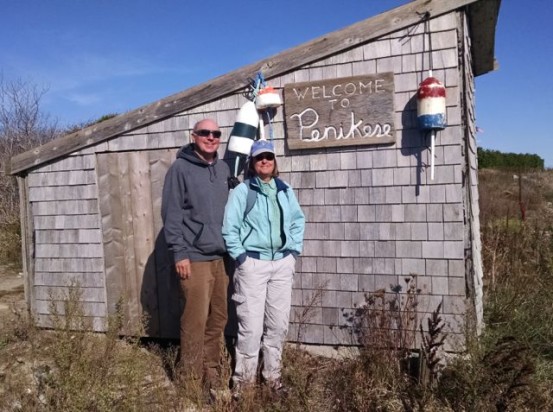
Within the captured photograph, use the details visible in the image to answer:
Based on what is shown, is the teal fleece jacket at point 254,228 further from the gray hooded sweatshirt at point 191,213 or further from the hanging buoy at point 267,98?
the hanging buoy at point 267,98

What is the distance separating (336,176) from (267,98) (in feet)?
3.12

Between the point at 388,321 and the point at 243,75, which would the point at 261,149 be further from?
the point at 388,321

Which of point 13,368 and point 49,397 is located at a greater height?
point 49,397

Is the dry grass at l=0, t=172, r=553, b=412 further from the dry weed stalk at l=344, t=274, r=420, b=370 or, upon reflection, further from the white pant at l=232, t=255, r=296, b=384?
the white pant at l=232, t=255, r=296, b=384

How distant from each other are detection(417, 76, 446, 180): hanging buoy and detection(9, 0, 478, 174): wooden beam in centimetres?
62

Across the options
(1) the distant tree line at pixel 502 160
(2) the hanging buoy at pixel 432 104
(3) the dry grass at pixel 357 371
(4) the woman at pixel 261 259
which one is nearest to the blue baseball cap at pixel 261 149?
(4) the woman at pixel 261 259

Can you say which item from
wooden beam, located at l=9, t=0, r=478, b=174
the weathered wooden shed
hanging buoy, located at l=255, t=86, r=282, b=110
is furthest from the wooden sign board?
wooden beam, located at l=9, t=0, r=478, b=174

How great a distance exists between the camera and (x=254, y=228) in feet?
11.8

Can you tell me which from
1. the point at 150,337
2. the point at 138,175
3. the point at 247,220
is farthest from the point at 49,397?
the point at 138,175

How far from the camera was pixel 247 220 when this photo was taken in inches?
142

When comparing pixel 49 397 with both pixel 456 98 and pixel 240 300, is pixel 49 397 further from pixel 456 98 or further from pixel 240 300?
pixel 456 98

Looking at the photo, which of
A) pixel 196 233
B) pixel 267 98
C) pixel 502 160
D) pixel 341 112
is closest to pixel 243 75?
pixel 267 98

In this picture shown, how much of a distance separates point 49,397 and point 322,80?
129 inches

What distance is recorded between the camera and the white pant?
355 cm
